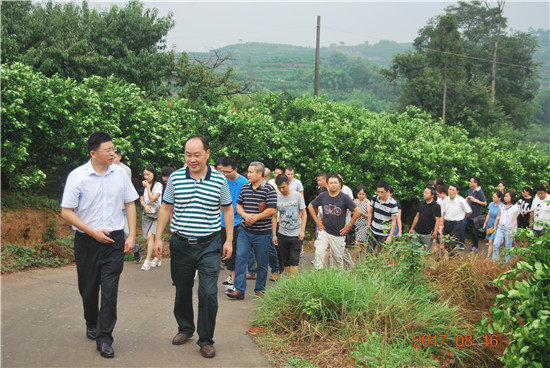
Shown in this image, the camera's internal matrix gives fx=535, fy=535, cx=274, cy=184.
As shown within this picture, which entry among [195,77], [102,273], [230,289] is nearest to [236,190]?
[230,289]

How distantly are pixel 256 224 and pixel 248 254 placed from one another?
44 centimetres

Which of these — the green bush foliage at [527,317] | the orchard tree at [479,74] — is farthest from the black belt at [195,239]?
the orchard tree at [479,74]

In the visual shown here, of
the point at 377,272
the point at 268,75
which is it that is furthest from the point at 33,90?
the point at 268,75

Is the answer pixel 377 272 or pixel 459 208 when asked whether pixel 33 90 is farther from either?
pixel 459 208

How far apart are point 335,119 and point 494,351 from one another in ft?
34.7

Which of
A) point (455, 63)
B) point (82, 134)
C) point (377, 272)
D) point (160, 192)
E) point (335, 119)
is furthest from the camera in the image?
point (455, 63)

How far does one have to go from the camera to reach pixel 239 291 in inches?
292

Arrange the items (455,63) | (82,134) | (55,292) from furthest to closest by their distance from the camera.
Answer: (455,63), (82,134), (55,292)

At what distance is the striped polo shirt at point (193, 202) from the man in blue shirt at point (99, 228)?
0.52 meters

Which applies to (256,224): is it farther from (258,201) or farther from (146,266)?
(146,266)

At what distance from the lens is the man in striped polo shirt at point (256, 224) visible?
7406 mm

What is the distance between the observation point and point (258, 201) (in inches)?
296

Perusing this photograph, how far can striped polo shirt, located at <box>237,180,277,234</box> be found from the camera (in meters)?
7.47

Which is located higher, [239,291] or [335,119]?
[335,119]
